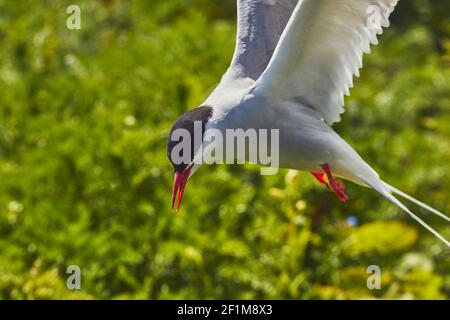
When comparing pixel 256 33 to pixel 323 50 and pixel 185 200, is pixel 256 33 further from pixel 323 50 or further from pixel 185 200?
pixel 185 200

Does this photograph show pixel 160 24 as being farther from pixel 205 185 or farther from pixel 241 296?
pixel 241 296

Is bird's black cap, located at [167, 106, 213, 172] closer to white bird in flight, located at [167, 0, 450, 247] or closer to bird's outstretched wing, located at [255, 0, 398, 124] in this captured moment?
white bird in flight, located at [167, 0, 450, 247]

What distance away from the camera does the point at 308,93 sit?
185 inches

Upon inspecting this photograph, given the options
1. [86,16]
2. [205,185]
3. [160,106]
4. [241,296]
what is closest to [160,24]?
[86,16]

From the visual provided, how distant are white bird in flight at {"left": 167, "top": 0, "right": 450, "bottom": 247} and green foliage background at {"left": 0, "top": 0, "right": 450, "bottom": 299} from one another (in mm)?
1201

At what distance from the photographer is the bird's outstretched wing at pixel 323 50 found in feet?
14.2

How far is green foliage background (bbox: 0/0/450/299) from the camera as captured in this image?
595 cm

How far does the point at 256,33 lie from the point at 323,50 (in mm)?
547

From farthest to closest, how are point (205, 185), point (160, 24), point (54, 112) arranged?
point (160, 24) < point (54, 112) < point (205, 185)

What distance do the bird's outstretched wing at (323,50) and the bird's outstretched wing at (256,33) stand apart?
0.32m

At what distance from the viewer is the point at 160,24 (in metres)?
9.76

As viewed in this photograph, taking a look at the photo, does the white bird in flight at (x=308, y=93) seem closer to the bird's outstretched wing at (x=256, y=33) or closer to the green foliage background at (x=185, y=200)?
the bird's outstretched wing at (x=256, y=33)
